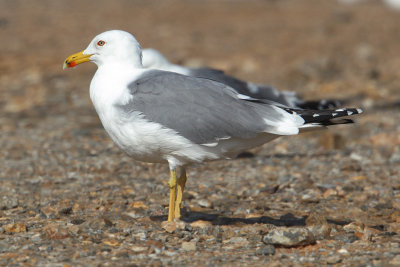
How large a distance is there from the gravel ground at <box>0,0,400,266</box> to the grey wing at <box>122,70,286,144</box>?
789mm

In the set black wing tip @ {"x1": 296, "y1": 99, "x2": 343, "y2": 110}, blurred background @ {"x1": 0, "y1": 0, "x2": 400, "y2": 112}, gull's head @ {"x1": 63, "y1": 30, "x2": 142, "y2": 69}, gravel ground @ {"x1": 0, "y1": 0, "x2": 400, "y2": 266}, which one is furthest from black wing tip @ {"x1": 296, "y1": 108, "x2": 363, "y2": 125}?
blurred background @ {"x1": 0, "y1": 0, "x2": 400, "y2": 112}

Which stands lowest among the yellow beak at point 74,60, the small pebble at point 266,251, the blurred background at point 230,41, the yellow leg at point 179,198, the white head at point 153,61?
the small pebble at point 266,251

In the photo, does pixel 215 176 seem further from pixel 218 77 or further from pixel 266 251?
pixel 266 251

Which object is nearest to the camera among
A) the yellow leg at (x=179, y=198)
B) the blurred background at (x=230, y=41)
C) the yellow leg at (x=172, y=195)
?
the yellow leg at (x=172, y=195)

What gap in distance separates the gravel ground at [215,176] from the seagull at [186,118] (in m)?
0.65

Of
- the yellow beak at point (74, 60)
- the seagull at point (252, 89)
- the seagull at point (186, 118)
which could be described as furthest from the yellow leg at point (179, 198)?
the seagull at point (252, 89)

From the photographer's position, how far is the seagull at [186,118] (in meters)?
5.09

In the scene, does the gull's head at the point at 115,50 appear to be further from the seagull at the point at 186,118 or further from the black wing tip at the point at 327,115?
the black wing tip at the point at 327,115

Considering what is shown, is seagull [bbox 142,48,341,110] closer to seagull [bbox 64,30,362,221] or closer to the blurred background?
seagull [bbox 64,30,362,221]

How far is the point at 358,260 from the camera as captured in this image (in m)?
4.53

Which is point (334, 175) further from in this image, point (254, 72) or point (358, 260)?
Result: point (254, 72)

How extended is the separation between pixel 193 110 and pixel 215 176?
7.00 ft

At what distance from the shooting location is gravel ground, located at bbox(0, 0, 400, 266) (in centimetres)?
486

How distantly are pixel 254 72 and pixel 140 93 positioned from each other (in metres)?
Result: 8.06
